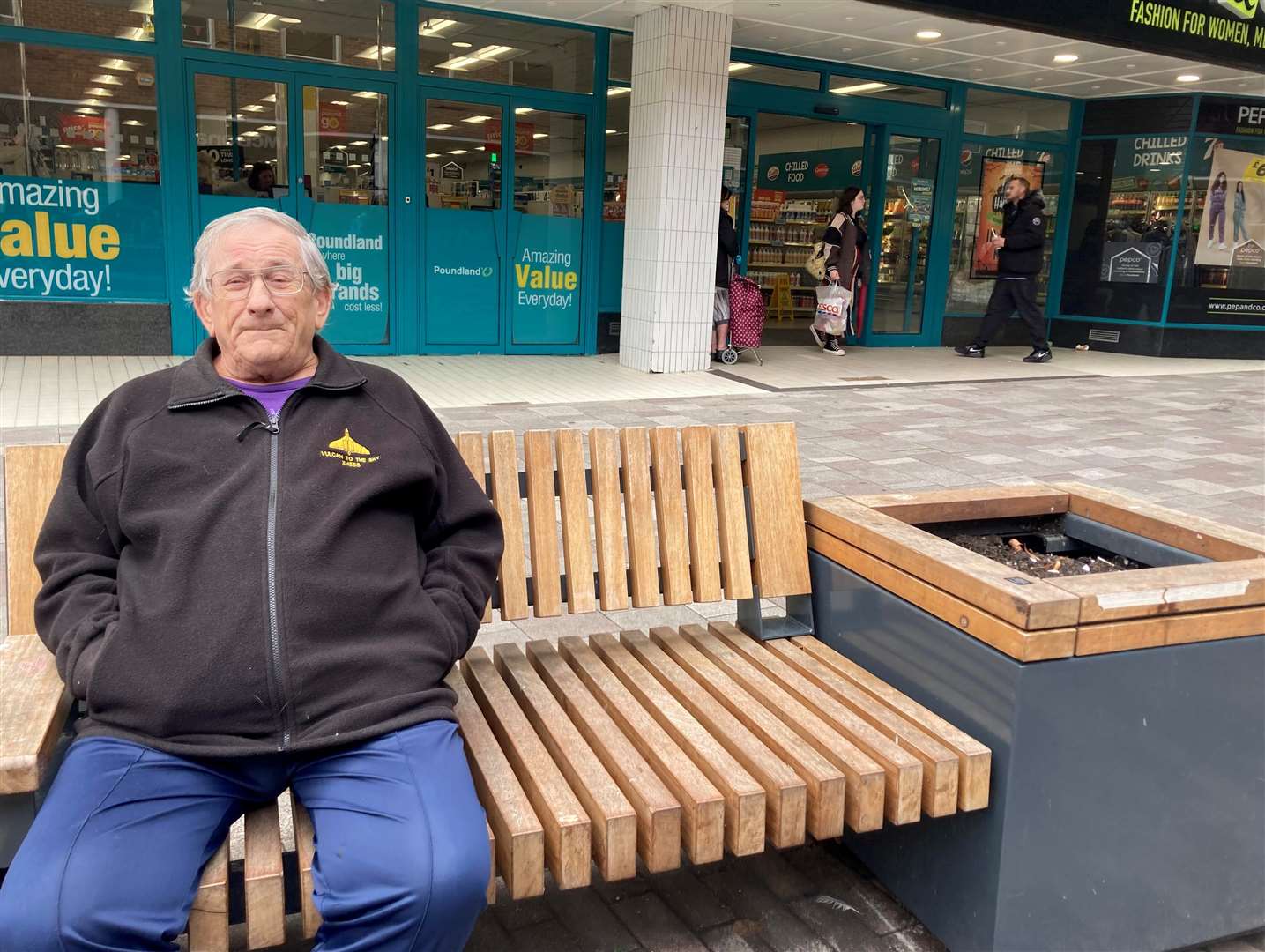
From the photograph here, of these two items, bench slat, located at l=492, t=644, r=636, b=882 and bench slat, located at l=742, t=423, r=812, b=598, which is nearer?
bench slat, located at l=492, t=644, r=636, b=882

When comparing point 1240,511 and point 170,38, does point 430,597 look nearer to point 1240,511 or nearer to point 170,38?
point 1240,511

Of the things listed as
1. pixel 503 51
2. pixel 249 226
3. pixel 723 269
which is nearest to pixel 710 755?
pixel 249 226

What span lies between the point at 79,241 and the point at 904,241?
9052 millimetres

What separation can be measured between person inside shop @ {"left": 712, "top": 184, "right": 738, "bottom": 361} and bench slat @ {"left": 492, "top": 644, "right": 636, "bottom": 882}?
8.57 metres

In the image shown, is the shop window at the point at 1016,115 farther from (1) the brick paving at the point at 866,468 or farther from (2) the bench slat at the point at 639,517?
(2) the bench slat at the point at 639,517

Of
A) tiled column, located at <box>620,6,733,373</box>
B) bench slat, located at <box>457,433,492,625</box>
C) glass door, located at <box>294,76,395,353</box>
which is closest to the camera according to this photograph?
bench slat, located at <box>457,433,492,625</box>

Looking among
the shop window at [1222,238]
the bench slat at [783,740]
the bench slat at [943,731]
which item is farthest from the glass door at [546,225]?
the bench slat at [943,731]

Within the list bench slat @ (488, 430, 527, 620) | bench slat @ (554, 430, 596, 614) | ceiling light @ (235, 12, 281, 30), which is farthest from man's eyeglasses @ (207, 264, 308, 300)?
ceiling light @ (235, 12, 281, 30)

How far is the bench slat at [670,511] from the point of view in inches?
107

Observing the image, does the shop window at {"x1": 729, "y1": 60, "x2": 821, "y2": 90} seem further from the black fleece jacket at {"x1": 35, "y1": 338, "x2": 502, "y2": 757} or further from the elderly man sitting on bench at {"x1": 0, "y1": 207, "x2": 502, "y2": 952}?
the black fleece jacket at {"x1": 35, "y1": 338, "x2": 502, "y2": 757}

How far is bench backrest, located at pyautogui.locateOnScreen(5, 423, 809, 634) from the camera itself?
262cm

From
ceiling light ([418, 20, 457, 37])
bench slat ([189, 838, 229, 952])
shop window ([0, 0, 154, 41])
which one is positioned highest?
ceiling light ([418, 20, 457, 37])

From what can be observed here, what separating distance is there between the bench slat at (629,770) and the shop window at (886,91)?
11077mm

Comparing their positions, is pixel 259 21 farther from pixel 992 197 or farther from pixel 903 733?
pixel 903 733
